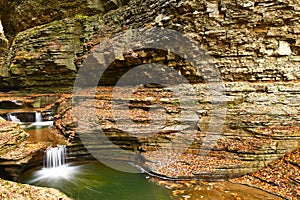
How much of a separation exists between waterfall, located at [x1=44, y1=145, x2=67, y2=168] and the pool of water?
0.40 meters

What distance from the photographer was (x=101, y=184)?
27.0 ft

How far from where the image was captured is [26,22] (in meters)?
23.6

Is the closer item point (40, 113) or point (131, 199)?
point (131, 199)

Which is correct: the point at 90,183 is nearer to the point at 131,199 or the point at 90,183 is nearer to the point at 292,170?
the point at 131,199

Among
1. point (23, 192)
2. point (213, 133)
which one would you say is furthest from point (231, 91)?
point (23, 192)

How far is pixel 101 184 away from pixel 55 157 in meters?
2.65

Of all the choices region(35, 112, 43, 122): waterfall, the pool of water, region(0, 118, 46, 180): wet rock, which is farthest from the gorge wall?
region(35, 112, 43, 122): waterfall

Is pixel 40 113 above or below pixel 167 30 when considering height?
below

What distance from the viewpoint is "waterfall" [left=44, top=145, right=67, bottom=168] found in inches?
367

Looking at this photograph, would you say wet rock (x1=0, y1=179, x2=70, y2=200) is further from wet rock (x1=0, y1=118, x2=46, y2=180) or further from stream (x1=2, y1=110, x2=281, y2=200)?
wet rock (x1=0, y1=118, x2=46, y2=180)

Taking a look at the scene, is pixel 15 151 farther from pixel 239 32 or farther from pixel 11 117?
pixel 239 32

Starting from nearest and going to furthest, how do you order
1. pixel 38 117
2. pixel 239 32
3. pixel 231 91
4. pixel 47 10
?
1. pixel 231 91
2. pixel 239 32
3. pixel 38 117
4. pixel 47 10

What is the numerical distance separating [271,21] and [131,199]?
935 centimetres

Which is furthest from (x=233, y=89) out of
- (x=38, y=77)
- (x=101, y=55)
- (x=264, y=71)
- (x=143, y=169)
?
(x=38, y=77)
